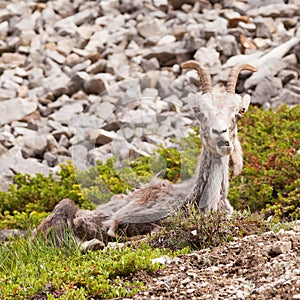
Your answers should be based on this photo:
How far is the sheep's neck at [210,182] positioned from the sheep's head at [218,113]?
15 centimetres

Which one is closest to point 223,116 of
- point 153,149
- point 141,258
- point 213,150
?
point 213,150

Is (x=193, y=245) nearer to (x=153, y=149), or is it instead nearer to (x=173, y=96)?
(x=153, y=149)

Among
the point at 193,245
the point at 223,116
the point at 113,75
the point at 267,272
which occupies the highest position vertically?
the point at 223,116

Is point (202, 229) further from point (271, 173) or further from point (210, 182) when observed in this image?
point (271, 173)

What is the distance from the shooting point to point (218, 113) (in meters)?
6.72

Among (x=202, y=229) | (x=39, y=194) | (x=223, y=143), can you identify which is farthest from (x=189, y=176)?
(x=39, y=194)

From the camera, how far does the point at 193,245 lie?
635 centimetres

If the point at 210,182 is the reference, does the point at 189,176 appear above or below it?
below

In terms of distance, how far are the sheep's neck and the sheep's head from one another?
0.48 ft


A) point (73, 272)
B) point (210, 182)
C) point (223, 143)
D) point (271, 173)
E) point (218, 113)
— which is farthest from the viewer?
point (271, 173)

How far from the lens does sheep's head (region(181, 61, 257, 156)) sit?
663 centimetres

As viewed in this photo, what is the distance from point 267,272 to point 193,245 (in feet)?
3.69

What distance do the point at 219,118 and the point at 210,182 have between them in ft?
2.11

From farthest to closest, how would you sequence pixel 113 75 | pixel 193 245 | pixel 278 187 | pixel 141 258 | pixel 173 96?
pixel 113 75
pixel 173 96
pixel 278 187
pixel 193 245
pixel 141 258
